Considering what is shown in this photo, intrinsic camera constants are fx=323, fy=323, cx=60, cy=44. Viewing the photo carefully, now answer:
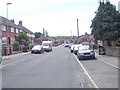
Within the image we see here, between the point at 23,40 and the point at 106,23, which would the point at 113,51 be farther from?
the point at 23,40

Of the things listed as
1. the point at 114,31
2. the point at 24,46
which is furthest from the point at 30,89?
the point at 24,46

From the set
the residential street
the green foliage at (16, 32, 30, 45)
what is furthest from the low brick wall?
the green foliage at (16, 32, 30, 45)

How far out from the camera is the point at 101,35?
138 ft

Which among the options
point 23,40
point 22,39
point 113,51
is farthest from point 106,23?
point 22,39

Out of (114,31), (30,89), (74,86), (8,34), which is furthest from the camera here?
(8,34)

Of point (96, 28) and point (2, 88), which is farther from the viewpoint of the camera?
point (96, 28)

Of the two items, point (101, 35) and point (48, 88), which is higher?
point (101, 35)

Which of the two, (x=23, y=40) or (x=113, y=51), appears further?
(x=23, y=40)

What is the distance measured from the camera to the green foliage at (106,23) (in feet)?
130

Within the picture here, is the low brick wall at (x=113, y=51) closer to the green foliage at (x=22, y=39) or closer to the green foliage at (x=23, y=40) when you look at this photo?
the green foliage at (x=23, y=40)

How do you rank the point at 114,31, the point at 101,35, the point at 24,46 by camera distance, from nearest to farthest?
the point at 114,31
the point at 101,35
the point at 24,46

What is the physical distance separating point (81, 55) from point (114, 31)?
7551 millimetres

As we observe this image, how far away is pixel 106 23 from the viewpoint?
133 feet

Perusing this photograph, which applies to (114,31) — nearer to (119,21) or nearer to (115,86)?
(119,21)
